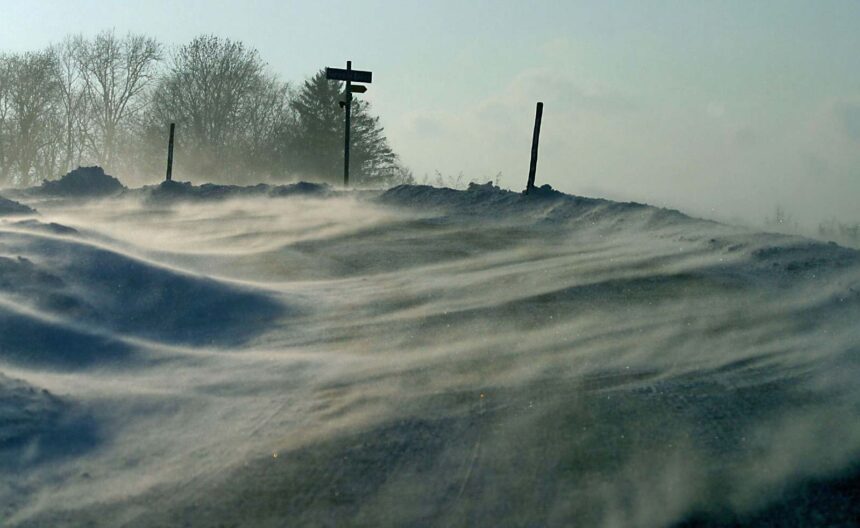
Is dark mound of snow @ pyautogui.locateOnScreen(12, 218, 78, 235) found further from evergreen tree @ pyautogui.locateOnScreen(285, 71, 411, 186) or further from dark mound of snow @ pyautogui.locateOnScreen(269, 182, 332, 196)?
evergreen tree @ pyautogui.locateOnScreen(285, 71, 411, 186)

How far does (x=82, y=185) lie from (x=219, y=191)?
3214 mm

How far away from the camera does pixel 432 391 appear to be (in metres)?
4.62

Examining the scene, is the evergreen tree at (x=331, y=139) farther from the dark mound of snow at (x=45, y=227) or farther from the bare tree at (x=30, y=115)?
the dark mound of snow at (x=45, y=227)

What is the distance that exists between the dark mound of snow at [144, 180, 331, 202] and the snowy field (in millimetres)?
6799

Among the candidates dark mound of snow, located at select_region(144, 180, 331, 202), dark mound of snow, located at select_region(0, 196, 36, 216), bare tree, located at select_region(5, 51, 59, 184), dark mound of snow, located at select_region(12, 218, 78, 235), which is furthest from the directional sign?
bare tree, located at select_region(5, 51, 59, 184)

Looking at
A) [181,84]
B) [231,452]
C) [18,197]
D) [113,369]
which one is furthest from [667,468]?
[181,84]

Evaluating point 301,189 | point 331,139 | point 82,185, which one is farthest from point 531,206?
point 331,139

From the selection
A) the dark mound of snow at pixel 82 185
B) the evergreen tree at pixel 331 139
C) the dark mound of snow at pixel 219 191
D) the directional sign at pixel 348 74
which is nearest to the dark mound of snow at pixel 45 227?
the dark mound of snow at pixel 219 191

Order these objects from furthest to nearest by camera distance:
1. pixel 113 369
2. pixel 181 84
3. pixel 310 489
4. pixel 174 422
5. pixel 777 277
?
pixel 181 84 < pixel 777 277 < pixel 113 369 < pixel 174 422 < pixel 310 489

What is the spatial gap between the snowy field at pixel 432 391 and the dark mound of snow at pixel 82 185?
8.79 metres

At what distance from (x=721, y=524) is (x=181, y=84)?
1790 inches

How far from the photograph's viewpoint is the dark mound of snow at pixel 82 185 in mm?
17000

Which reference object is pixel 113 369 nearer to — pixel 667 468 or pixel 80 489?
pixel 80 489

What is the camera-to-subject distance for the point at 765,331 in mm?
5562
